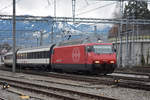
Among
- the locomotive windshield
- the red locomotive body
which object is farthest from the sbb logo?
the locomotive windshield

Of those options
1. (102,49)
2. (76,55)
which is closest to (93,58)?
(102,49)

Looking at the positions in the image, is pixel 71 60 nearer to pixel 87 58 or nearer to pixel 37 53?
pixel 87 58

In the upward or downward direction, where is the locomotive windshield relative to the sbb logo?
upward

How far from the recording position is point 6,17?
3644 centimetres

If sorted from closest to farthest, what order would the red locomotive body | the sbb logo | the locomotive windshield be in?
1. the red locomotive body
2. the locomotive windshield
3. the sbb logo

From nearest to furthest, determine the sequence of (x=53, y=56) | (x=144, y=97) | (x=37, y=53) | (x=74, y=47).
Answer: (x=144, y=97) → (x=74, y=47) → (x=53, y=56) → (x=37, y=53)

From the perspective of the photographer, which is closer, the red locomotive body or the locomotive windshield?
the red locomotive body

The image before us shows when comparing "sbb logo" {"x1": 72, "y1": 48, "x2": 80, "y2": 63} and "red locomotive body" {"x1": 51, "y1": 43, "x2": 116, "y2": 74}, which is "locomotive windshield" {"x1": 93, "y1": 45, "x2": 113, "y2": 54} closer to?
"red locomotive body" {"x1": 51, "y1": 43, "x2": 116, "y2": 74}

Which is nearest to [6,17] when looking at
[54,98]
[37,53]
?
[37,53]

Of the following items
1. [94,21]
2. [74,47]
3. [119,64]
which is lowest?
[119,64]

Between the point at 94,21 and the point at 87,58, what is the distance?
17418 mm

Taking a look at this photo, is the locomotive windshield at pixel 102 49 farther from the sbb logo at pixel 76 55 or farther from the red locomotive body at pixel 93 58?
the sbb logo at pixel 76 55

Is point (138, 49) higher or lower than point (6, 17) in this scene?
lower

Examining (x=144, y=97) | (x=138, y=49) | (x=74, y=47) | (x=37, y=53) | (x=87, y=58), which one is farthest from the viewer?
(x=138, y=49)
